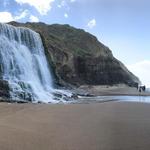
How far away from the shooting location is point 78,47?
85.8 m

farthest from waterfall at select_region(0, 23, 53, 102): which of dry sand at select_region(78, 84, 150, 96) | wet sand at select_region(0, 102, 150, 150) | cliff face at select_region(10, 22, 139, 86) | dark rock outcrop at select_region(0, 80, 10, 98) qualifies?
wet sand at select_region(0, 102, 150, 150)

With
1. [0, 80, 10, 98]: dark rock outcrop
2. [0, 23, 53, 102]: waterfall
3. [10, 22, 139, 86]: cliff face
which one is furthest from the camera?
[10, 22, 139, 86]: cliff face

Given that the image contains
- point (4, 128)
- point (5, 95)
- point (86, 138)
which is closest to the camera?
point (86, 138)

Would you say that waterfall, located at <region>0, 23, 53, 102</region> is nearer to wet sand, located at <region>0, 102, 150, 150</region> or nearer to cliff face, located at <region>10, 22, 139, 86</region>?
cliff face, located at <region>10, 22, 139, 86</region>

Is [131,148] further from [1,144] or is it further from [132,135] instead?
[1,144]

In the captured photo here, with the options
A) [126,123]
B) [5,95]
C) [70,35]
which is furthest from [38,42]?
[70,35]

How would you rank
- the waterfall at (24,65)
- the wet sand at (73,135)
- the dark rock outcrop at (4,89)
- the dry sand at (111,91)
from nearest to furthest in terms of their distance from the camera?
the wet sand at (73,135)
the dark rock outcrop at (4,89)
the waterfall at (24,65)
the dry sand at (111,91)

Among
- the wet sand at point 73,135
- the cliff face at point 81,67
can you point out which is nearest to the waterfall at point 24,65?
the cliff face at point 81,67

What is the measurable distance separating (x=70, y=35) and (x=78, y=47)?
34.1 feet

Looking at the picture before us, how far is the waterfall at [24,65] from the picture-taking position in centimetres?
2965

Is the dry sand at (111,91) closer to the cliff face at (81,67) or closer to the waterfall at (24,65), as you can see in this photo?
the cliff face at (81,67)

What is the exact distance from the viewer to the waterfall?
2965 cm

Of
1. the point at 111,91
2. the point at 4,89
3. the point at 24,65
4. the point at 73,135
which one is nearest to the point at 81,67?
the point at 111,91

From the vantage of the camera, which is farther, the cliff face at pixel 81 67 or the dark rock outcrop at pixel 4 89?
the cliff face at pixel 81 67
